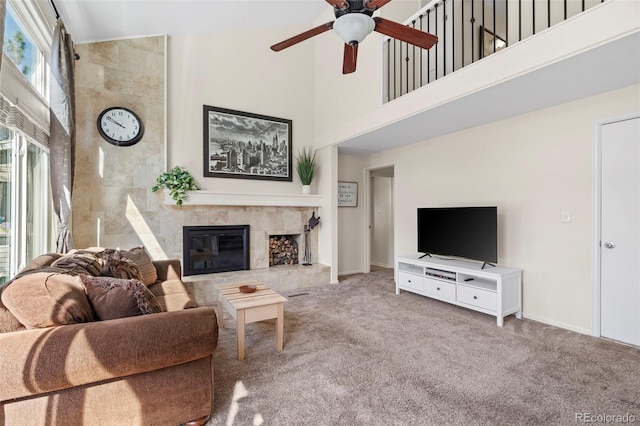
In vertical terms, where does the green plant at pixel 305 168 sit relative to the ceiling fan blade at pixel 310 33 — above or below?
below

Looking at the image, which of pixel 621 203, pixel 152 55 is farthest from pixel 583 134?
pixel 152 55

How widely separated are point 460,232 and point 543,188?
976 mm

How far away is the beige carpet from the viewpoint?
180cm

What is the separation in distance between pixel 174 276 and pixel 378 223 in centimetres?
454

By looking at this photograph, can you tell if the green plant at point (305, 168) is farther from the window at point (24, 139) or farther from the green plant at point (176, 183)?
the window at point (24, 139)

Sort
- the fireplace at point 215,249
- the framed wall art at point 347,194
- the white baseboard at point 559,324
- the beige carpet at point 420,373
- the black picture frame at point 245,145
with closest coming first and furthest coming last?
the beige carpet at point 420,373
the white baseboard at point 559,324
the fireplace at point 215,249
the black picture frame at point 245,145
the framed wall art at point 347,194

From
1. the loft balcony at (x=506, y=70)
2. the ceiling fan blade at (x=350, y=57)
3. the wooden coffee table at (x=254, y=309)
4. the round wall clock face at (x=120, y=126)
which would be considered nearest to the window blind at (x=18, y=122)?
the round wall clock face at (x=120, y=126)

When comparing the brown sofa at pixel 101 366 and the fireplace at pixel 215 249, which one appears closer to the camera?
the brown sofa at pixel 101 366

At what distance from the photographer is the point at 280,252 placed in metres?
5.16

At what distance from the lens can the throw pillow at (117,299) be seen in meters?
1.64

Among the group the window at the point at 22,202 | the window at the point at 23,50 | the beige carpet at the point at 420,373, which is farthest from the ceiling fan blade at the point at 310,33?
the beige carpet at the point at 420,373

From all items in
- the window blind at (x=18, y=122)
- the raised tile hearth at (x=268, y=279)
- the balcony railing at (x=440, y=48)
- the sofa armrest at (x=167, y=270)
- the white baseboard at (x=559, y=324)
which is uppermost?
the balcony railing at (x=440, y=48)

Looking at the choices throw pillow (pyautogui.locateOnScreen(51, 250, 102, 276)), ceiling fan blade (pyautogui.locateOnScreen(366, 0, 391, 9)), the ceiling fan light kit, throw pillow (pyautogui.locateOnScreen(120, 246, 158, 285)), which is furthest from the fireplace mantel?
ceiling fan blade (pyautogui.locateOnScreen(366, 0, 391, 9))

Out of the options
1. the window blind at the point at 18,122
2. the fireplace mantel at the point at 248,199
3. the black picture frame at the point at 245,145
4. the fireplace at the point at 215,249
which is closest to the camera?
the window blind at the point at 18,122
